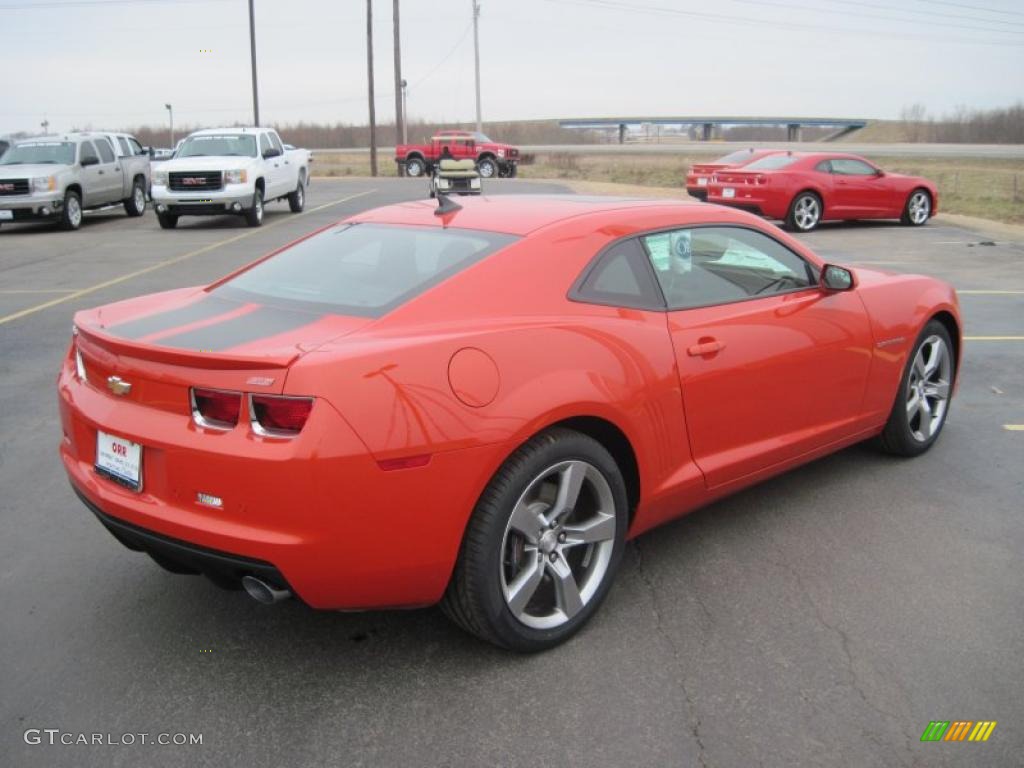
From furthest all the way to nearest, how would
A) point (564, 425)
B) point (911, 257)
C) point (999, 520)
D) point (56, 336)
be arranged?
point (911, 257) < point (56, 336) < point (999, 520) < point (564, 425)

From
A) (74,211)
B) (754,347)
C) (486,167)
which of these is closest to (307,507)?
(754,347)

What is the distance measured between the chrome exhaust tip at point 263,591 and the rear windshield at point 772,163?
16349 mm

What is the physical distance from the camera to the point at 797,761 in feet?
8.89

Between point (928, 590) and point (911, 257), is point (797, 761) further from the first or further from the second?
point (911, 257)

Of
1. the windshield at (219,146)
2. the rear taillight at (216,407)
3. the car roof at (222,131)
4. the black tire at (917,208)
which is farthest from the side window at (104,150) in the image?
the rear taillight at (216,407)

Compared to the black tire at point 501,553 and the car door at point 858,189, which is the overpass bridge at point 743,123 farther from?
the black tire at point 501,553

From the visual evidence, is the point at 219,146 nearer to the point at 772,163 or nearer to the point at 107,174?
the point at 107,174

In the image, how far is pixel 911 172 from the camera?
1558 inches

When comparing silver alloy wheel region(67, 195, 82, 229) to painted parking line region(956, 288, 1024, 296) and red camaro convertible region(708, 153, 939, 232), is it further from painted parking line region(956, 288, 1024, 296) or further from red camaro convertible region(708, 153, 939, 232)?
painted parking line region(956, 288, 1024, 296)

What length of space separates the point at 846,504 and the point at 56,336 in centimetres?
717

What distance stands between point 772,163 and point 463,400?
53.9 ft

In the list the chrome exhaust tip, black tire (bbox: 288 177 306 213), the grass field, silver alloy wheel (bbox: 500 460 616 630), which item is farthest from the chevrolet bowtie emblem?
the grass field

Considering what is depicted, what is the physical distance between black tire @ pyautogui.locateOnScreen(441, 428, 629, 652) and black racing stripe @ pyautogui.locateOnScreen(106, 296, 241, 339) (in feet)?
4.08

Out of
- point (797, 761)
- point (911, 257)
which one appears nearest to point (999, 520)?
point (797, 761)
